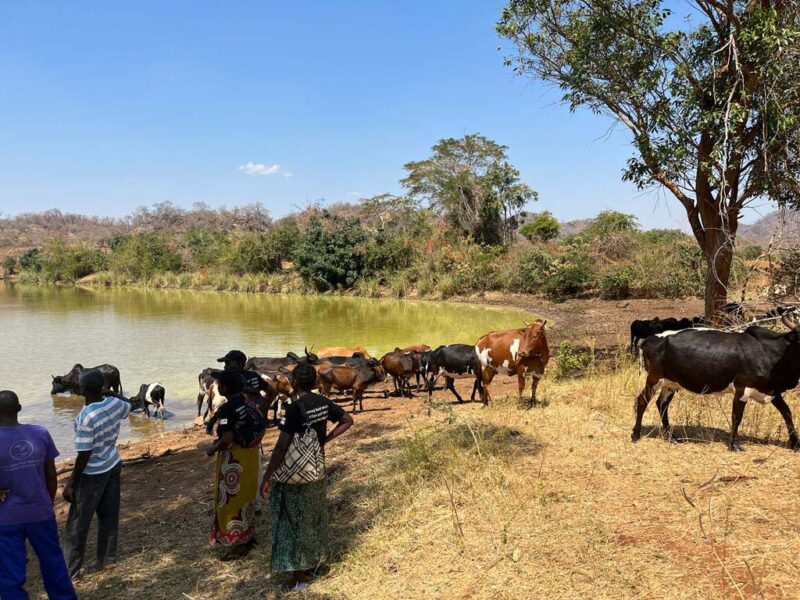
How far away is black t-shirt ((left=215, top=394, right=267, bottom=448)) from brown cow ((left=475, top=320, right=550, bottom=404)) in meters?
4.50

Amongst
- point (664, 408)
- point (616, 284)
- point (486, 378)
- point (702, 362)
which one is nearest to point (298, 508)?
point (702, 362)

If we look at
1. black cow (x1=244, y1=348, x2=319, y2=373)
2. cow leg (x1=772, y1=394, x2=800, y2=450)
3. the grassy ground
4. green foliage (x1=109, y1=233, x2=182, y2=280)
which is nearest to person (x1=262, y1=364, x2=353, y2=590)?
the grassy ground

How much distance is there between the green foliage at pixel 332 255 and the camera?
40.7 m

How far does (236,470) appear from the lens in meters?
5.05

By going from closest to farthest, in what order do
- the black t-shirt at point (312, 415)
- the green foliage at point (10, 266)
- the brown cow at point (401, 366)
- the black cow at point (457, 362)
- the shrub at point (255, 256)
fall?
the black t-shirt at point (312, 415) < the black cow at point (457, 362) < the brown cow at point (401, 366) < the shrub at point (255, 256) < the green foliage at point (10, 266)

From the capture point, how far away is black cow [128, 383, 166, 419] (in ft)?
40.3

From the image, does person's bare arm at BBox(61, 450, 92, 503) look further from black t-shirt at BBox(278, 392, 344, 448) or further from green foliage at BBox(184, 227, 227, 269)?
green foliage at BBox(184, 227, 227, 269)

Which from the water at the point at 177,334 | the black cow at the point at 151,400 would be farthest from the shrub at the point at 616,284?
the black cow at the point at 151,400

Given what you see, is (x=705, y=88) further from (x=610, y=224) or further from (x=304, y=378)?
(x=610, y=224)

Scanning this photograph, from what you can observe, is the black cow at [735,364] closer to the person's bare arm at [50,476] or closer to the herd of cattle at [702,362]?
the herd of cattle at [702,362]

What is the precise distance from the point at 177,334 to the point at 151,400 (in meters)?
11.4

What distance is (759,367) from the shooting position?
18.5 feet

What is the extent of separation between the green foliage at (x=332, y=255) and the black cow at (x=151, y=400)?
28.3 meters

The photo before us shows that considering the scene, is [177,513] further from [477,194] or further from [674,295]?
[477,194]
